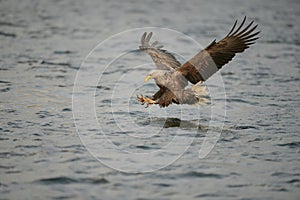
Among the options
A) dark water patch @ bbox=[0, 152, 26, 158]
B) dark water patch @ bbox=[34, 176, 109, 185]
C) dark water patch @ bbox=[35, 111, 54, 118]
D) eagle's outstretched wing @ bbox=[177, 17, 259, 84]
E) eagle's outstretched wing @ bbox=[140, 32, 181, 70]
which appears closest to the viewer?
dark water patch @ bbox=[34, 176, 109, 185]

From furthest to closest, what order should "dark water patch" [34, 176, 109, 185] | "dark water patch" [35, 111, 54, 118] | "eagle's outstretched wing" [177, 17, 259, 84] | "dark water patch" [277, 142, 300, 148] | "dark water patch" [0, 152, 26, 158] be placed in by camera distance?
"dark water patch" [35, 111, 54, 118], "eagle's outstretched wing" [177, 17, 259, 84], "dark water patch" [277, 142, 300, 148], "dark water patch" [0, 152, 26, 158], "dark water patch" [34, 176, 109, 185]

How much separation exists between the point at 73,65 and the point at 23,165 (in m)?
5.12

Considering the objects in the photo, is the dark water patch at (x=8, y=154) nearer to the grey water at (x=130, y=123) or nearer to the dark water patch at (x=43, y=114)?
the grey water at (x=130, y=123)

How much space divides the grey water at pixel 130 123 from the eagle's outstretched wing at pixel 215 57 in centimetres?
73

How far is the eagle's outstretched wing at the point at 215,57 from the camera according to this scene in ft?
24.1

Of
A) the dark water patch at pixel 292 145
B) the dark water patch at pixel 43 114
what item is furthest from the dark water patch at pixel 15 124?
the dark water patch at pixel 292 145

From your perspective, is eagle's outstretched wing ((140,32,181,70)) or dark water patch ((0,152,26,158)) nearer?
dark water patch ((0,152,26,158))

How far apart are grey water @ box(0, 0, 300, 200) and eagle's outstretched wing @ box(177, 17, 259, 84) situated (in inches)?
28.7

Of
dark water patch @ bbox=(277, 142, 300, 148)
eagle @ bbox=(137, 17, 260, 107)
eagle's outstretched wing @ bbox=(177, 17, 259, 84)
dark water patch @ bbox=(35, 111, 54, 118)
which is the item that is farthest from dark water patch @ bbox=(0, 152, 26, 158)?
dark water patch @ bbox=(277, 142, 300, 148)

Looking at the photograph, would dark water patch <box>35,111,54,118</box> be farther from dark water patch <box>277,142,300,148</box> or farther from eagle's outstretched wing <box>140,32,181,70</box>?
dark water patch <box>277,142,300,148</box>

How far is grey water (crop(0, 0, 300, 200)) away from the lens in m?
5.79

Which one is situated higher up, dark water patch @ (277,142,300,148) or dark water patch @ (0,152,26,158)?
dark water patch @ (277,142,300,148)

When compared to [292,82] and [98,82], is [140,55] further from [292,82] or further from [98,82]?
[292,82]

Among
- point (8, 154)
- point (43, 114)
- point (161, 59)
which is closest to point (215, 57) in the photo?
point (161, 59)
